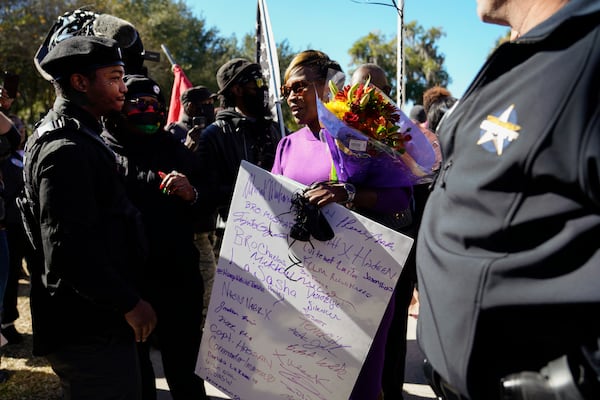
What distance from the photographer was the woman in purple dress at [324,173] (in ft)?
7.32

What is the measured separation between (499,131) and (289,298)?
1368mm

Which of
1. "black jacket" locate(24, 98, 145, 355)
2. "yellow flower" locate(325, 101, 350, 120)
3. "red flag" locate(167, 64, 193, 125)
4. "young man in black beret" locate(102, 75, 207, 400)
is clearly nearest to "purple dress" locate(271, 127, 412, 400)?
"yellow flower" locate(325, 101, 350, 120)

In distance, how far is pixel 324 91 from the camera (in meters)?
2.67

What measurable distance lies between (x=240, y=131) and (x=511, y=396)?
2769mm

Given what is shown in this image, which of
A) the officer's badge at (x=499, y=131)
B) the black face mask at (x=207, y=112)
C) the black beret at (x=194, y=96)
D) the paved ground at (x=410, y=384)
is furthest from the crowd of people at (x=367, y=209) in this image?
the black face mask at (x=207, y=112)

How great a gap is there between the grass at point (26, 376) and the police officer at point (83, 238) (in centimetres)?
204

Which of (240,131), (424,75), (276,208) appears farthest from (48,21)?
(424,75)

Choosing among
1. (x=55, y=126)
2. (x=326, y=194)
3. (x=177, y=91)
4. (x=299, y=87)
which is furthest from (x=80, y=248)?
(x=177, y=91)

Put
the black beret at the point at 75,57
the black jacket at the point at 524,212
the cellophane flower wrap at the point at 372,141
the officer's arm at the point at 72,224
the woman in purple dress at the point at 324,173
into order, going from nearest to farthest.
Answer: the black jacket at the point at 524,212, the officer's arm at the point at 72,224, the black beret at the point at 75,57, the cellophane flower wrap at the point at 372,141, the woman in purple dress at the point at 324,173

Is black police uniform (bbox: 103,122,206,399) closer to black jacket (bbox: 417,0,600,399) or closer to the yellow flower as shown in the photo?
the yellow flower

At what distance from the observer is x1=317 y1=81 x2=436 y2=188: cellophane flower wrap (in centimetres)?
212

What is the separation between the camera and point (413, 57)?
58438mm

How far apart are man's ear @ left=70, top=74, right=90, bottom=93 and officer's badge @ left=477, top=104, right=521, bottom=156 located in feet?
5.57

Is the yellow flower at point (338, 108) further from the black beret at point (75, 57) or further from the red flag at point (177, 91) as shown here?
the red flag at point (177, 91)
